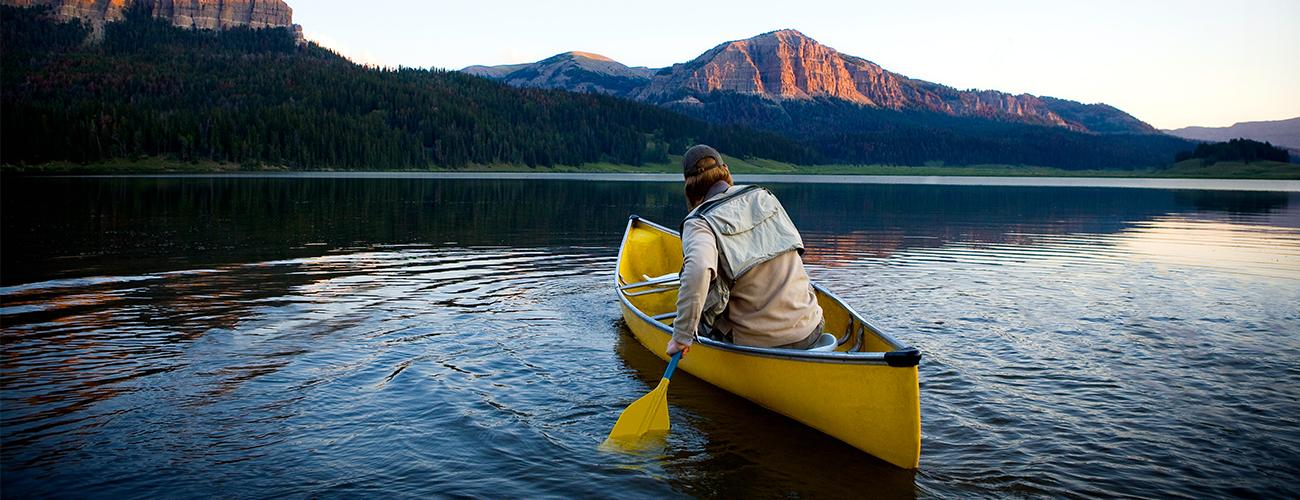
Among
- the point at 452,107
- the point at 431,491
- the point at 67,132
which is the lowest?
the point at 431,491

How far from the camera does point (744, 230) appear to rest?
8594 millimetres

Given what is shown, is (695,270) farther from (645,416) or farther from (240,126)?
(240,126)

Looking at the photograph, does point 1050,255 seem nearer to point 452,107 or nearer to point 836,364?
point 836,364

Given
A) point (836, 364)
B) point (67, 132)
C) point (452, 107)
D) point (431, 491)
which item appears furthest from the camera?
point (452, 107)

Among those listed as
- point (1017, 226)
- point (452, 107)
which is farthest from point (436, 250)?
point (452, 107)

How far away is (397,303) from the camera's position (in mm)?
16938

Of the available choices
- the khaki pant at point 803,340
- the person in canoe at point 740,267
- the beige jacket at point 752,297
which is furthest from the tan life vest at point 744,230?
the khaki pant at point 803,340

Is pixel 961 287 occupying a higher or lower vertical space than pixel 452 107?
lower

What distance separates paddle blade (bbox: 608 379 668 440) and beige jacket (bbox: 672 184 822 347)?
0.81 meters

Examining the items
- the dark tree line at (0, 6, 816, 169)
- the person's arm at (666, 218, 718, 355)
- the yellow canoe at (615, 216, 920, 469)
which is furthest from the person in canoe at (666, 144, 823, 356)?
the dark tree line at (0, 6, 816, 169)

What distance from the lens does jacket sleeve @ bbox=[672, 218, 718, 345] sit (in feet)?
27.2

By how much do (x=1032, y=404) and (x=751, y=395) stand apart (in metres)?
3.59

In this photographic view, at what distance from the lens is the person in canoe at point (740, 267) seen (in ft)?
27.7

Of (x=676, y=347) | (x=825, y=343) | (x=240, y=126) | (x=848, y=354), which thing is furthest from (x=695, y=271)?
(x=240, y=126)
